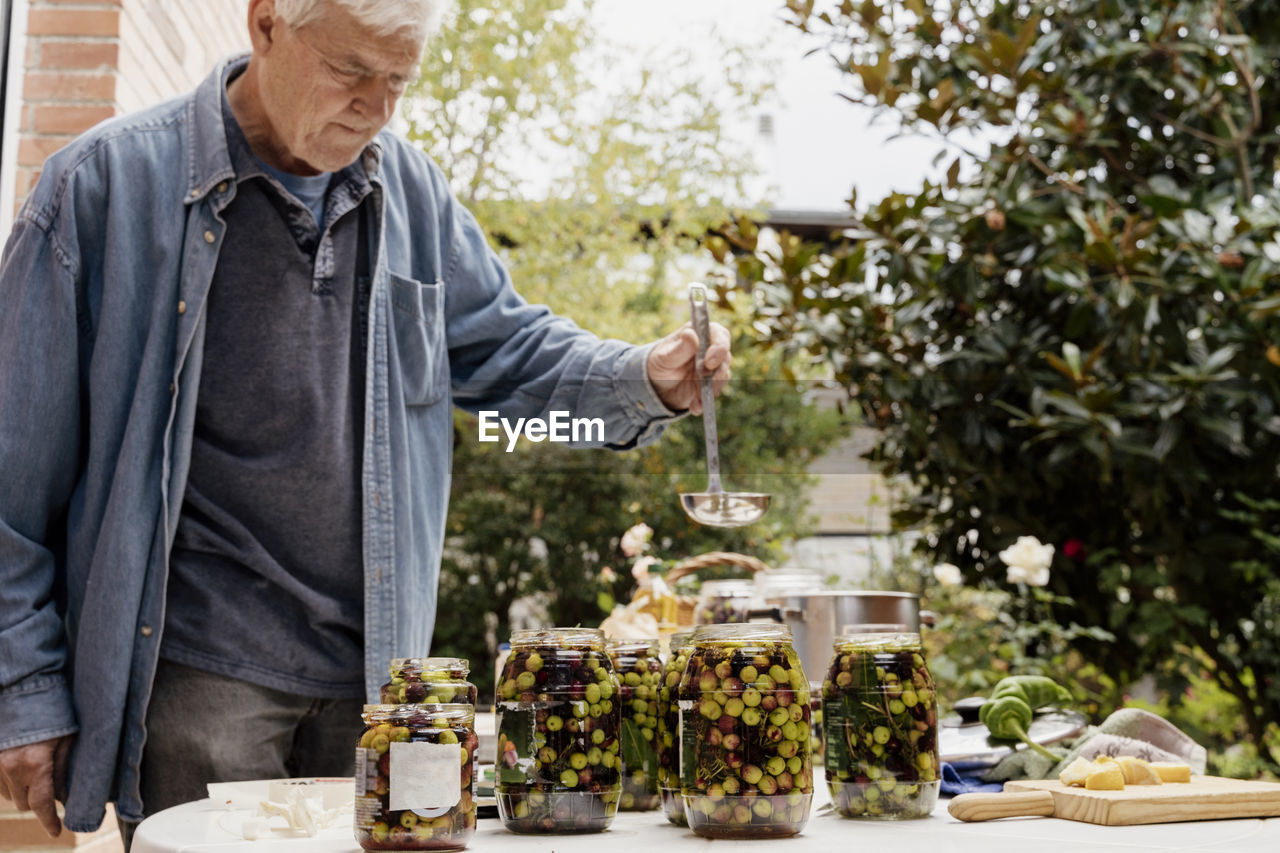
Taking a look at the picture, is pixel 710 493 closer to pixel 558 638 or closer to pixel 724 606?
pixel 724 606

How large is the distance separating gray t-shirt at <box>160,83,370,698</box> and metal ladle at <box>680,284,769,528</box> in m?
0.38

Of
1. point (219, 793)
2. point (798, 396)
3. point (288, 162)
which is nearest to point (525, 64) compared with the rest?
point (798, 396)

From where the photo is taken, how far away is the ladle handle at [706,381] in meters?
1.03

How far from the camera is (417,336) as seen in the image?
1282mm

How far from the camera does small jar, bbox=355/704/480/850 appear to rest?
0.71 metres

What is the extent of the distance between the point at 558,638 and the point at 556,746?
0.25ft

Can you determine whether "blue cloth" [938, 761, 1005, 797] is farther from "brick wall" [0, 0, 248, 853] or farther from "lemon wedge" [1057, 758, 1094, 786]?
"brick wall" [0, 0, 248, 853]

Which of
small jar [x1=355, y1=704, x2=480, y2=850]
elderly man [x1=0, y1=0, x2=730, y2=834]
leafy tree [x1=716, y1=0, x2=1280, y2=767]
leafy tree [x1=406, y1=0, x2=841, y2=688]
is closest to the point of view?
small jar [x1=355, y1=704, x2=480, y2=850]

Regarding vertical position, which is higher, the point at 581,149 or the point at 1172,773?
the point at 581,149

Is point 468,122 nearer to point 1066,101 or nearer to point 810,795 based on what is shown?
point 1066,101

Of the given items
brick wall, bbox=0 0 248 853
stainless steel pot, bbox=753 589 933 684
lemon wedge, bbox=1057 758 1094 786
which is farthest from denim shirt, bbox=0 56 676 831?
brick wall, bbox=0 0 248 853

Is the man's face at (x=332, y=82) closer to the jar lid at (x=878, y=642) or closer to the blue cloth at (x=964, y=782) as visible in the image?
the jar lid at (x=878, y=642)

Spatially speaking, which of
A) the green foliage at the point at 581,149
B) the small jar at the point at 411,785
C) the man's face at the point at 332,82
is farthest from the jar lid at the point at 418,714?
the green foliage at the point at 581,149

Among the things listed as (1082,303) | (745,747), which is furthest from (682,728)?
(1082,303)
